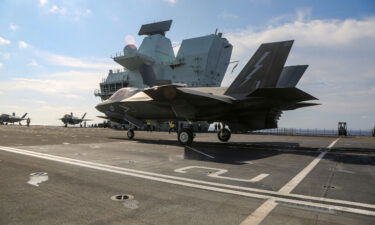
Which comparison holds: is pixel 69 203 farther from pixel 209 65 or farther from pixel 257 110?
pixel 209 65

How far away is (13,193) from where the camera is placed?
4.92m

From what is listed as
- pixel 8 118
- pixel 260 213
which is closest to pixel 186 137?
pixel 260 213

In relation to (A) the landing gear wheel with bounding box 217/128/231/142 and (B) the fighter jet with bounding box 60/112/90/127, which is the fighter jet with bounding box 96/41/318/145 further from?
(B) the fighter jet with bounding box 60/112/90/127

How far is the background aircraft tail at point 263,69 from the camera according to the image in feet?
46.1

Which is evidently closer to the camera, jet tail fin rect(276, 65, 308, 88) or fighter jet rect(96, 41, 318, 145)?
fighter jet rect(96, 41, 318, 145)

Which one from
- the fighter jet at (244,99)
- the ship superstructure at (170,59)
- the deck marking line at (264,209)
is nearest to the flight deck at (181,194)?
the deck marking line at (264,209)

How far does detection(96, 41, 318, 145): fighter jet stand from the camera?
548 inches

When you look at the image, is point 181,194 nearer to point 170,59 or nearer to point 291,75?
point 291,75

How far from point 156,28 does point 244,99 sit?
64018mm

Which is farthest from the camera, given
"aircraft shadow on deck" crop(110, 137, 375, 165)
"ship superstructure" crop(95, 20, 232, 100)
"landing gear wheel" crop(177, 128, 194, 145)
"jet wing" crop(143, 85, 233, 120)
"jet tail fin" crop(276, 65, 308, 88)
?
"ship superstructure" crop(95, 20, 232, 100)

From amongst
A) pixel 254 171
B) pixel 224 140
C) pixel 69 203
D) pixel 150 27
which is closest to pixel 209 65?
pixel 150 27

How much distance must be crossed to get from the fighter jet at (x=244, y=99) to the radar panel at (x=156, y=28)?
2327 inches

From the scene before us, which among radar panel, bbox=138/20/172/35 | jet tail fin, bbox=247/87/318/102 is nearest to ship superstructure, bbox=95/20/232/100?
radar panel, bbox=138/20/172/35

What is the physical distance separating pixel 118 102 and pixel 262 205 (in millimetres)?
16874
